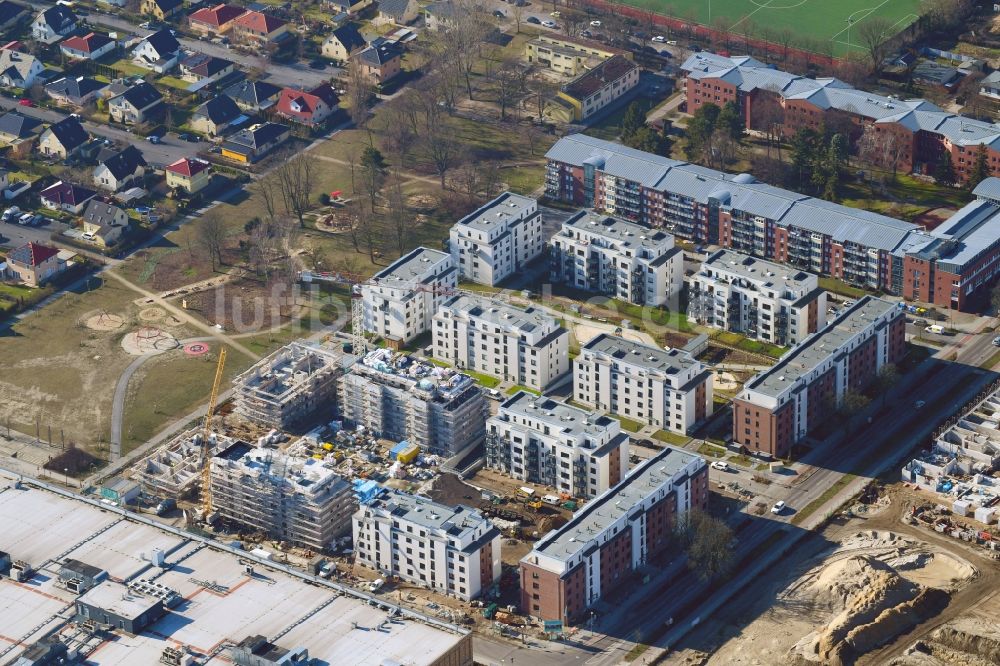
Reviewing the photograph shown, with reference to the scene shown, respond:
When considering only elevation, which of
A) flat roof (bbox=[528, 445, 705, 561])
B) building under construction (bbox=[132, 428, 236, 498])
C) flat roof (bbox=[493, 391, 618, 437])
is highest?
flat roof (bbox=[493, 391, 618, 437])

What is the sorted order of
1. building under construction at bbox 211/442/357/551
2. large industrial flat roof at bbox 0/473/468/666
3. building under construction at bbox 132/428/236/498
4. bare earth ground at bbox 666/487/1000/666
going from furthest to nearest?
building under construction at bbox 132/428/236/498
building under construction at bbox 211/442/357/551
bare earth ground at bbox 666/487/1000/666
large industrial flat roof at bbox 0/473/468/666

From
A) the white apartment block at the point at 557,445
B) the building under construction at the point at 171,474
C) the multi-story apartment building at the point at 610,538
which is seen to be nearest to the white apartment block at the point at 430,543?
the multi-story apartment building at the point at 610,538

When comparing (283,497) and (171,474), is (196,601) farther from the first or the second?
(171,474)

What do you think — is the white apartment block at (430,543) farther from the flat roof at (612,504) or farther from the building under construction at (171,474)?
the building under construction at (171,474)

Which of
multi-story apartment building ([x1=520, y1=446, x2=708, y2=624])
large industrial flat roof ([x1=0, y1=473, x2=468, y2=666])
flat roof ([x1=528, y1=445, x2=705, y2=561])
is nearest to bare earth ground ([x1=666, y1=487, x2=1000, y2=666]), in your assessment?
multi-story apartment building ([x1=520, y1=446, x2=708, y2=624])

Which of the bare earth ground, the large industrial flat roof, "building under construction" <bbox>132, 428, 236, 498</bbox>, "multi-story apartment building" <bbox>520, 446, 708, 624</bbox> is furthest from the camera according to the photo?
"building under construction" <bbox>132, 428, 236, 498</bbox>

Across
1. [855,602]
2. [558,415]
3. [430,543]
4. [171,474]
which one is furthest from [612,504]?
[171,474]

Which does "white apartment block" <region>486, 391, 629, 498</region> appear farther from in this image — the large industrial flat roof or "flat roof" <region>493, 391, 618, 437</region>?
the large industrial flat roof
